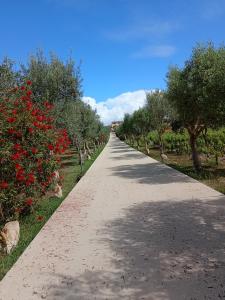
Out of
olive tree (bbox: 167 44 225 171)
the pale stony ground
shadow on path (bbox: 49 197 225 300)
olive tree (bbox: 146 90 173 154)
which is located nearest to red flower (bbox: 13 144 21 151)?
the pale stony ground

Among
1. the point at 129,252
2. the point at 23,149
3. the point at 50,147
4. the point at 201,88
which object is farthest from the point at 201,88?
the point at 129,252

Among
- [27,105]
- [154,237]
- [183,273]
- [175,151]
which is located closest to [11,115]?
[27,105]

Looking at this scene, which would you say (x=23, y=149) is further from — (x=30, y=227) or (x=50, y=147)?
(x=30, y=227)

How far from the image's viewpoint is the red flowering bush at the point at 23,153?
896 centimetres

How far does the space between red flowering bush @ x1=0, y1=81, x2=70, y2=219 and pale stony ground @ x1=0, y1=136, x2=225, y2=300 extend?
0.98 m

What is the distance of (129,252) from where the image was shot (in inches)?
292

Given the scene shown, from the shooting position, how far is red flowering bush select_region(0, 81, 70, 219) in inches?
353

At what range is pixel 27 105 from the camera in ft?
32.7

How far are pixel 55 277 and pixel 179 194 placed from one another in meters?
7.49

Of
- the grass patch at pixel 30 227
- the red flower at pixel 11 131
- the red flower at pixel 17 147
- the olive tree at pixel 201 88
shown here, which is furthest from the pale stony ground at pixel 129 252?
the olive tree at pixel 201 88

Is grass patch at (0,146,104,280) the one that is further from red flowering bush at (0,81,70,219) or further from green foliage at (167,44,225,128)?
green foliage at (167,44,225,128)

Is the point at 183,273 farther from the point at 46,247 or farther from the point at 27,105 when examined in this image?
the point at 27,105

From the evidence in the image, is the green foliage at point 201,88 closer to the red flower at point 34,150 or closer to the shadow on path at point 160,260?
the shadow on path at point 160,260

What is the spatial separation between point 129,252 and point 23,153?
3.60m
